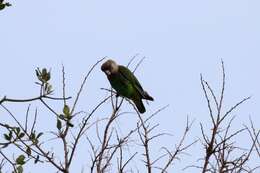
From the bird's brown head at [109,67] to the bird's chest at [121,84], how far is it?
3.8 inches

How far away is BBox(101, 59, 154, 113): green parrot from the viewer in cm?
808

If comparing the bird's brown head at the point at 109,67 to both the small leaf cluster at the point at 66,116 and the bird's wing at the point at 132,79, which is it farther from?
the small leaf cluster at the point at 66,116

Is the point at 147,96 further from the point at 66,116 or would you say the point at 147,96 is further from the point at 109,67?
the point at 66,116

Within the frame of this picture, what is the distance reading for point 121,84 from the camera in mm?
8148

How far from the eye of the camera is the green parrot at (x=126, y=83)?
8.08m

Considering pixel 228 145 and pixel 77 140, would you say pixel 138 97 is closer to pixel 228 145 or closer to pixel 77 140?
pixel 228 145

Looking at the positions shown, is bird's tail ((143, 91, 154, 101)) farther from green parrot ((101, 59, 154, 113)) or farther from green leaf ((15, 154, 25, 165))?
green leaf ((15, 154, 25, 165))

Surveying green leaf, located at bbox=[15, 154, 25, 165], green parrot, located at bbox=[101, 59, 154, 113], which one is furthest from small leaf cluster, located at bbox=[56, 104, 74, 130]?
green parrot, located at bbox=[101, 59, 154, 113]

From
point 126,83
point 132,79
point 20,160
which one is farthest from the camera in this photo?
point 132,79

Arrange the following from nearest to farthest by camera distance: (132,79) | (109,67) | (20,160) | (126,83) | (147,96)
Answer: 1. (20,160)
2. (147,96)
3. (126,83)
4. (132,79)
5. (109,67)

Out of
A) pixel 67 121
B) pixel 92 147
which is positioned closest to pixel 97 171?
pixel 92 147

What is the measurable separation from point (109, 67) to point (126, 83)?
487 mm

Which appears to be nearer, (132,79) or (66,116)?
(66,116)

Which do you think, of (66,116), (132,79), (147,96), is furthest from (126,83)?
(66,116)
